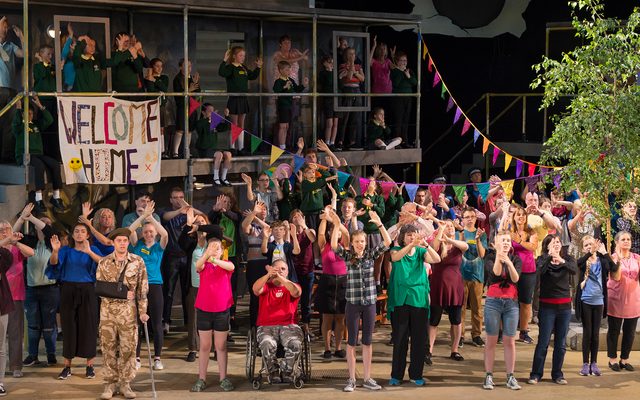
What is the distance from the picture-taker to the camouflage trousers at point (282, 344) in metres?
12.8

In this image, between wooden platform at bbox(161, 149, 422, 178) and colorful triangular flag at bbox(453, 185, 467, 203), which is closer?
wooden platform at bbox(161, 149, 422, 178)

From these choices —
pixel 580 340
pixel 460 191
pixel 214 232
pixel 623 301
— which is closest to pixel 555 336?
pixel 623 301

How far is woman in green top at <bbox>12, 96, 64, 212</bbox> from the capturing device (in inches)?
581

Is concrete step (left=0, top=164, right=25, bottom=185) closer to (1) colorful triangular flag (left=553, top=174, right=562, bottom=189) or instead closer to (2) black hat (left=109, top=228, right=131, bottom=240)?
(2) black hat (left=109, top=228, right=131, bottom=240)

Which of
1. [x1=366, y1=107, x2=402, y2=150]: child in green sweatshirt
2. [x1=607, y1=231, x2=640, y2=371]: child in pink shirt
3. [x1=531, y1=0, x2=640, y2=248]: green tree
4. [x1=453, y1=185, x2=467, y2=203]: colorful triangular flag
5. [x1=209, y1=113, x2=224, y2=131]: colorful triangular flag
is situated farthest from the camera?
[x1=366, y1=107, x2=402, y2=150]: child in green sweatshirt

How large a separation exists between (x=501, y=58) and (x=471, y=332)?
9.69 meters

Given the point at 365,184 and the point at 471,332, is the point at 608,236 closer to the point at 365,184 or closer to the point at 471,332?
the point at 471,332

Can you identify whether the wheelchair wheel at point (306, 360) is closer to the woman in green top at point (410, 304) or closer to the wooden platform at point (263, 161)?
the woman in green top at point (410, 304)

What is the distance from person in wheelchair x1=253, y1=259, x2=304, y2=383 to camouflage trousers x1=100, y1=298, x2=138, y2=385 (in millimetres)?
1389

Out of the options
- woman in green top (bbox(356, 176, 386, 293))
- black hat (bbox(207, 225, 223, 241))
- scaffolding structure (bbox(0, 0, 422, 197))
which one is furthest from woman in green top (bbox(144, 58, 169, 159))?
black hat (bbox(207, 225, 223, 241))

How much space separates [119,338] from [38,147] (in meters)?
3.54

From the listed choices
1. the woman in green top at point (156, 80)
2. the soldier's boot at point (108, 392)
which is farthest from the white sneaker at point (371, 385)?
the woman in green top at point (156, 80)

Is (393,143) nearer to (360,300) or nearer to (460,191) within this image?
(460,191)

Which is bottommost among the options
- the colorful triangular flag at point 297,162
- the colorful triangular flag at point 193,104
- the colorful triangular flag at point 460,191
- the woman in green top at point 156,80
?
the colorful triangular flag at point 460,191
